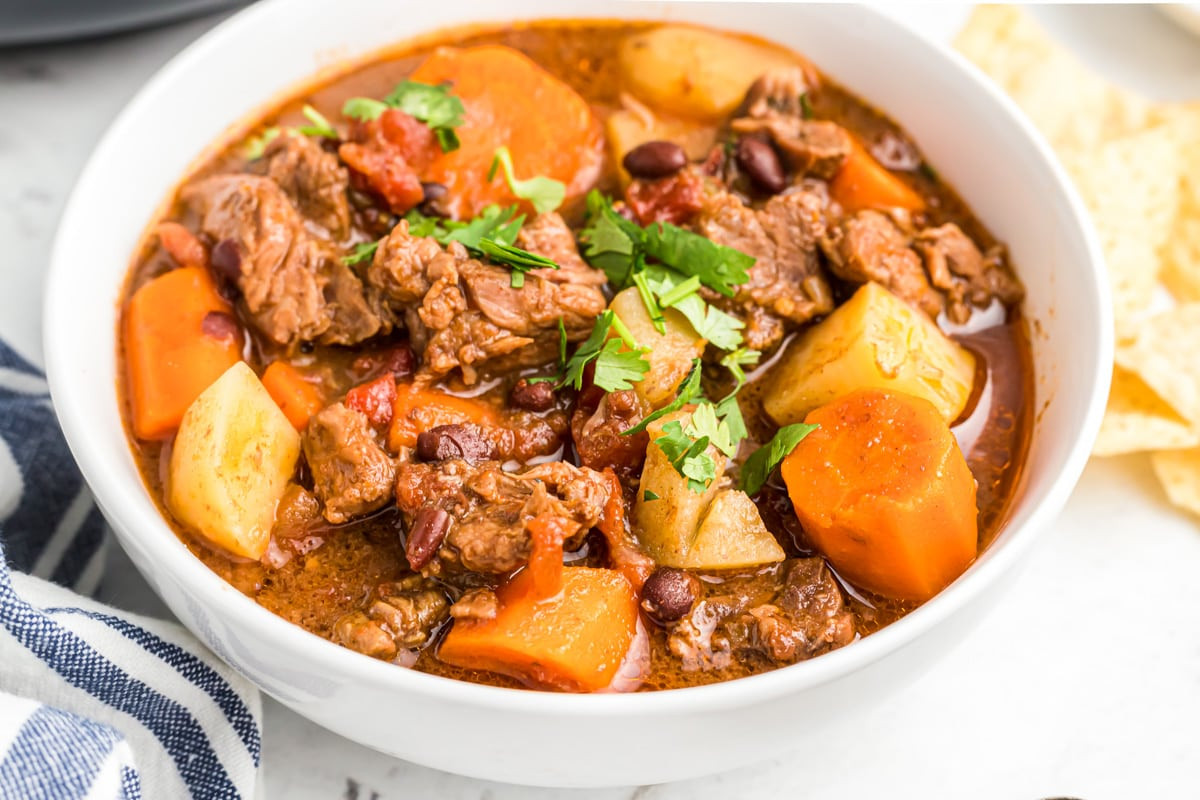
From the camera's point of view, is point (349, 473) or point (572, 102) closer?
point (349, 473)

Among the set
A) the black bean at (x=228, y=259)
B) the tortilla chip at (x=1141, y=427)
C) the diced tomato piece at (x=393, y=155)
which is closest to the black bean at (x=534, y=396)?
the diced tomato piece at (x=393, y=155)

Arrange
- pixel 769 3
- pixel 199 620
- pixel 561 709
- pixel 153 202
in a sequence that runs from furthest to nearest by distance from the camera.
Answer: pixel 769 3 → pixel 153 202 → pixel 199 620 → pixel 561 709

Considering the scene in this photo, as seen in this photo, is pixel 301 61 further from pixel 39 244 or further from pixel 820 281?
pixel 820 281

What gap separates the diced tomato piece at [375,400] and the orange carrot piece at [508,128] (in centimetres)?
72

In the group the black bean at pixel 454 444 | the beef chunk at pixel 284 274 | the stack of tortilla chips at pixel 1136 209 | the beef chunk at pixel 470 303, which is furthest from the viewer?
the stack of tortilla chips at pixel 1136 209

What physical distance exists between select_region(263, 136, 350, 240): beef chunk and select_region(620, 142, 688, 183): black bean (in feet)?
2.79

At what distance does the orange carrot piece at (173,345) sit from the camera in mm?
3232

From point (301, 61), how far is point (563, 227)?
121cm

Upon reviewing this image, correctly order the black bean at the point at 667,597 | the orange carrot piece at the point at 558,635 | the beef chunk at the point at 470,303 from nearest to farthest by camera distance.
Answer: the orange carrot piece at the point at 558,635
the black bean at the point at 667,597
the beef chunk at the point at 470,303

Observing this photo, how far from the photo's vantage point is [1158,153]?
4.14 meters

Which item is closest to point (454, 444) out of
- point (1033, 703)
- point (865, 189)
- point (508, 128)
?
point (508, 128)

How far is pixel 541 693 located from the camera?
8.24ft

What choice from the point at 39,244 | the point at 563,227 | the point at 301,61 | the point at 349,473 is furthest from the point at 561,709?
the point at 39,244

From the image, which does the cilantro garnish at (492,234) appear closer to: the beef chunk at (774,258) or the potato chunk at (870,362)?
the beef chunk at (774,258)
